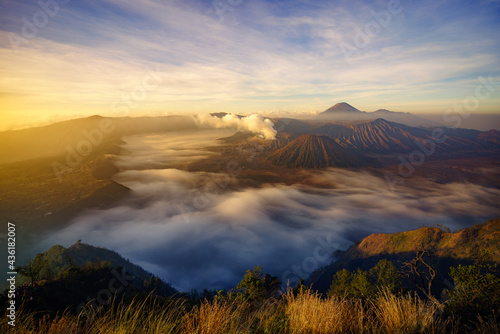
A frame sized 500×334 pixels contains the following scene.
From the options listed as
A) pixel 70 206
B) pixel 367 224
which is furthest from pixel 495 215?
pixel 70 206

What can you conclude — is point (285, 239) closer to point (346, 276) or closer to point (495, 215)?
point (346, 276)

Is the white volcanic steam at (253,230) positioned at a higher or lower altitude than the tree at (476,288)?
lower

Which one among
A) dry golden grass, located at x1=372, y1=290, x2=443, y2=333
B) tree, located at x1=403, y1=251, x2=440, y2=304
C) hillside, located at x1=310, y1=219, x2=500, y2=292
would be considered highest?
dry golden grass, located at x1=372, y1=290, x2=443, y2=333

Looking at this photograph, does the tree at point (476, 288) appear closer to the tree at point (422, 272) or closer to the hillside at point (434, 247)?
the tree at point (422, 272)

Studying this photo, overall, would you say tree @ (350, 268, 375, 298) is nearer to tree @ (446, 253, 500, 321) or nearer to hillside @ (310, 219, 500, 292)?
tree @ (446, 253, 500, 321)

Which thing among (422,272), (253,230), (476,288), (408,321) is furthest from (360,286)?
(253,230)

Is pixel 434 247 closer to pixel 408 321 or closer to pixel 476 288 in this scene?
pixel 476 288

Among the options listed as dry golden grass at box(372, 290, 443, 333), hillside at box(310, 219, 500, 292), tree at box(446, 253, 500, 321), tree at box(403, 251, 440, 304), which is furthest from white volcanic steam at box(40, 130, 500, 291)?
dry golden grass at box(372, 290, 443, 333)

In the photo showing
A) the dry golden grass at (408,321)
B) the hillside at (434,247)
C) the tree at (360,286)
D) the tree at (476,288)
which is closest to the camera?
the dry golden grass at (408,321)

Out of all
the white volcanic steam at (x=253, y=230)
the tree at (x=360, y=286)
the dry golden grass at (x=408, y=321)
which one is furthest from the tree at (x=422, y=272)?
the white volcanic steam at (x=253, y=230)
